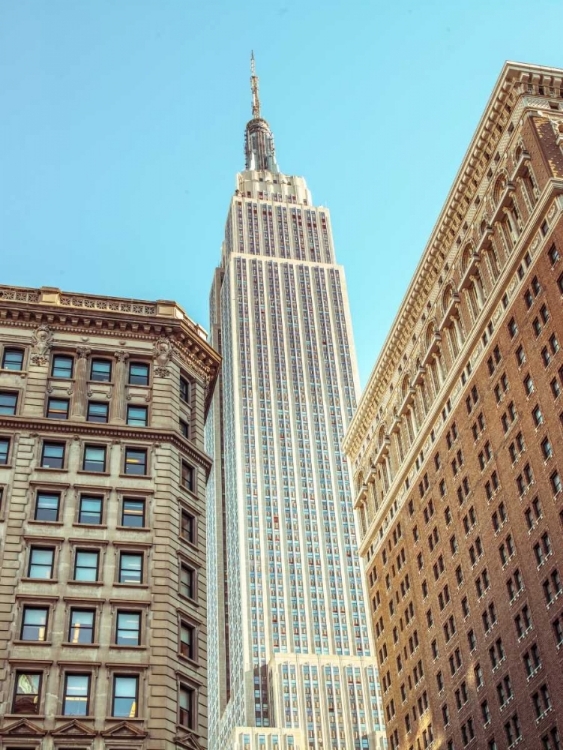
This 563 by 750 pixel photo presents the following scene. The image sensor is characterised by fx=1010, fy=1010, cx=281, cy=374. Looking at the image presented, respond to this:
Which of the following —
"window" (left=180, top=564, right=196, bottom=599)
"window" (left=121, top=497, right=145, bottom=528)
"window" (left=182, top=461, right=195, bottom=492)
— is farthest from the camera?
"window" (left=182, top=461, right=195, bottom=492)

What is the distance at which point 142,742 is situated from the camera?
49.8m

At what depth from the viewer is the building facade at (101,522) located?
167ft

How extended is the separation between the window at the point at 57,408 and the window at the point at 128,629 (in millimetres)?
14374

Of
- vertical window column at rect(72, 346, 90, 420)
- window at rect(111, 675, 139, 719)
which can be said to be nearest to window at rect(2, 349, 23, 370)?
vertical window column at rect(72, 346, 90, 420)

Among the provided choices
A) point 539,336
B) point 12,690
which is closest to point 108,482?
point 12,690

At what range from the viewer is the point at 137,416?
213 ft

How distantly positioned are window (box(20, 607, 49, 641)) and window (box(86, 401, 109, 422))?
45.5 ft

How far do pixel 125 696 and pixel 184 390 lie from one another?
23103 mm

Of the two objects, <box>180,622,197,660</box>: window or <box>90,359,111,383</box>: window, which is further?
<box>90,359,111,383</box>: window

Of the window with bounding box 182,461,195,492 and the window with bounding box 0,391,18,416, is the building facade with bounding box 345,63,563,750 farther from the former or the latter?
the window with bounding box 0,391,18,416

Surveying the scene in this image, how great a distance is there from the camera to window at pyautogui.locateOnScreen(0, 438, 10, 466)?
60.2 meters

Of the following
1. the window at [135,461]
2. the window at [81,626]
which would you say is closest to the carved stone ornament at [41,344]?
the window at [135,461]

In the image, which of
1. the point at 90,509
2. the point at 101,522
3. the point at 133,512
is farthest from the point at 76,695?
the point at 133,512

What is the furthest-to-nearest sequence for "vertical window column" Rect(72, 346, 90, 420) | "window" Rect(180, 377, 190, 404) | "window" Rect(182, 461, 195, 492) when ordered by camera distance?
"window" Rect(180, 377, 190, 404) → "window" Rect(182, 461, 195, 492) → "vertical window column" Rect(72, 346, 90, 420)
